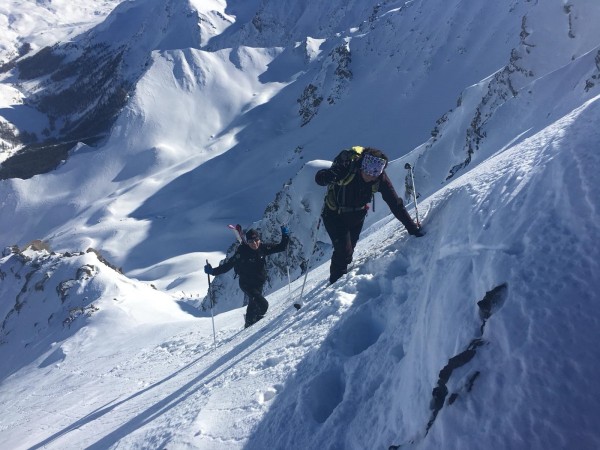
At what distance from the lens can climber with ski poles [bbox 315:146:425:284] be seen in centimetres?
568

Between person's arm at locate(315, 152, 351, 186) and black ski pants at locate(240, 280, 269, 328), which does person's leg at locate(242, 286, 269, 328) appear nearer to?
black ski pants at locate(240, 280, 269, 328)

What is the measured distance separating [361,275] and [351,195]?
128 cm

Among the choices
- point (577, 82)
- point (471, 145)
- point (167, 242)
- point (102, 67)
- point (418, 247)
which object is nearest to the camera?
point (418, 247)

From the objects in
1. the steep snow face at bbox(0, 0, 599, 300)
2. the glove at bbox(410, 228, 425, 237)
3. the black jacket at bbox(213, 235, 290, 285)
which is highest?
the steep snow face at bbox(0, 0, 599, 300)

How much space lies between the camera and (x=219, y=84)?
87688 mm

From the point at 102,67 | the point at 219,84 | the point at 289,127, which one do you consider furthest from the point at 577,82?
the point at 102,67

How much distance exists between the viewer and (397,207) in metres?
5.53

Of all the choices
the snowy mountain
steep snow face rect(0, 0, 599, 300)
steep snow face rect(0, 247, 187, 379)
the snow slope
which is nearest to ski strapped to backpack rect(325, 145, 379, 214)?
the snowy mountain

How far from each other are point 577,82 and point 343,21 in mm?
94494

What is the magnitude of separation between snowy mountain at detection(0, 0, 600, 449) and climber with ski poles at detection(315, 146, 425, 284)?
0.94ft

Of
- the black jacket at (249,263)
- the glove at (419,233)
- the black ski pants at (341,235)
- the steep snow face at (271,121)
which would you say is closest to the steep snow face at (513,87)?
the steep snow face at (271,121)

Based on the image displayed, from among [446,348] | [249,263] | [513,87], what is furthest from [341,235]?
[513,87]

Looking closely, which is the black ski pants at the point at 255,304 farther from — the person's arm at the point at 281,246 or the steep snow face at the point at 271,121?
the steep snow face at the point at 271,121

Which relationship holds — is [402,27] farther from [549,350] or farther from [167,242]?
[549,350]
